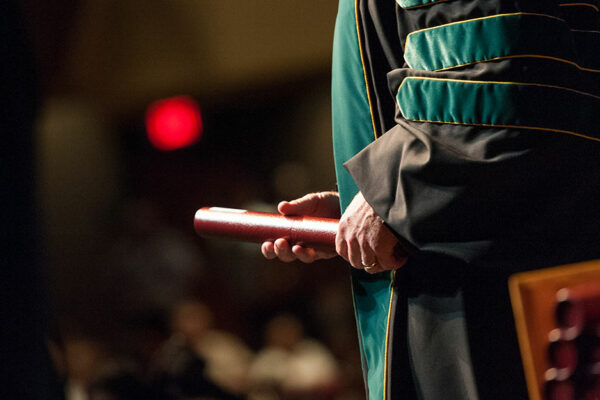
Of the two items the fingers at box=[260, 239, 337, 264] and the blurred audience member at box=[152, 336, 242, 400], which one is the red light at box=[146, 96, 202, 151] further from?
the fingers at box=[260, 239, 337, 264]

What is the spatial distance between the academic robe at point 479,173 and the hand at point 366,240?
0.03m

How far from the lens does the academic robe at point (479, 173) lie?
2.80 ft

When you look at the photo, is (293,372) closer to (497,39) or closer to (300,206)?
(300,206)

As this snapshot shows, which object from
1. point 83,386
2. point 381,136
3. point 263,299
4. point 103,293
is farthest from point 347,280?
point 381,136

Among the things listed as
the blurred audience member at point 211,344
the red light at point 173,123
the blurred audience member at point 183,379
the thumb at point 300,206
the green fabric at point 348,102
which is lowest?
the blurred audience member at point 211,344

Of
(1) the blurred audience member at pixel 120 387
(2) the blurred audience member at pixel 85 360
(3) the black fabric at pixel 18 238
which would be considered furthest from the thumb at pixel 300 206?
(2) the blurred audience member at pixel 85 360

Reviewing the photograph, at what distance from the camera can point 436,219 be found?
881mm

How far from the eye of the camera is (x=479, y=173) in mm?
854

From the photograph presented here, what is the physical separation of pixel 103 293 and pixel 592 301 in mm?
4968

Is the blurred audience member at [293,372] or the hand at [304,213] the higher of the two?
the hand at [304,213]

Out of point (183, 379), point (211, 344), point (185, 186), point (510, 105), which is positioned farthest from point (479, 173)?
point (185, 186)

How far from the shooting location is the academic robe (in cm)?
85

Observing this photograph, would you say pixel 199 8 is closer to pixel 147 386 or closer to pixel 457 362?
pixel 147 386

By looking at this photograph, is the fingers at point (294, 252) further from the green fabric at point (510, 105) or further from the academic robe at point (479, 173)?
the green fabric at point (510, 105)
